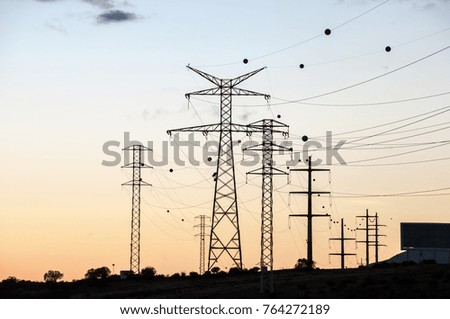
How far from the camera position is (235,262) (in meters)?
104

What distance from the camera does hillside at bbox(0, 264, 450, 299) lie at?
292ft

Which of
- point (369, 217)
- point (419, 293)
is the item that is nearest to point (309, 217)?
point (419, 293)

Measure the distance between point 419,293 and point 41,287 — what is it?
4932 cm

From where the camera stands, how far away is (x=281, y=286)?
9638 centimetres

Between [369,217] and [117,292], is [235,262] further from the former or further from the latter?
[369,217]

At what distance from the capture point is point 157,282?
12081 centimetres

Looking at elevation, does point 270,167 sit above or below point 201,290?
above

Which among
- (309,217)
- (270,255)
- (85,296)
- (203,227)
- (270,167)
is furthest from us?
(203,227)

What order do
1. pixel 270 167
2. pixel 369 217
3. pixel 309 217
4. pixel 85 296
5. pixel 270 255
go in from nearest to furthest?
1. pixel 270 255
2. pixel 270 167
3. pixel 85 296
4. pixel 309 217
5. pixel 369 217

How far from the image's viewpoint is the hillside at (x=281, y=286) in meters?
88.9

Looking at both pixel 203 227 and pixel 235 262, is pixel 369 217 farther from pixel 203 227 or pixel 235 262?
pixel 235 262

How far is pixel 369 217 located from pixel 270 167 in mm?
94344
